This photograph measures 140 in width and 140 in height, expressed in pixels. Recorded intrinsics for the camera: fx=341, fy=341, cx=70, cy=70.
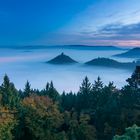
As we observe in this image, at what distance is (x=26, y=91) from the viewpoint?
6656 centimetres

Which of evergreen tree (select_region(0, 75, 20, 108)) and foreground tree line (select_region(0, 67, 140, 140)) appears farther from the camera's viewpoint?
evergreen tree (select_region(0, 75, 20, 108))

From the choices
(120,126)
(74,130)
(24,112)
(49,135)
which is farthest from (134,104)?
(24,112)

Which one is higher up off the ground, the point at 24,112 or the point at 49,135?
the point at 24,112

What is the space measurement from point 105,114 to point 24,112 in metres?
10.5

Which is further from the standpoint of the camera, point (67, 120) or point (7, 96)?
point (7, 96)

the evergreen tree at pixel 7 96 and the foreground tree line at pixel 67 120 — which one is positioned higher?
the evergreen tree at pixel 7 96

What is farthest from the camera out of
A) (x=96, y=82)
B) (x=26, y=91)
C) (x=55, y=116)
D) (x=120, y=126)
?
(x=26, y=91)

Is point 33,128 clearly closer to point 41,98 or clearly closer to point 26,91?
point 41,98

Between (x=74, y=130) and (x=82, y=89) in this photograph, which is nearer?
(x=74, y=130)

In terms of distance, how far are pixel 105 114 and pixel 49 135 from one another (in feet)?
26.6

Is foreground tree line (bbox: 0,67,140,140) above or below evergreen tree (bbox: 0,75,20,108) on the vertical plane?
below

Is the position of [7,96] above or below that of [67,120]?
above

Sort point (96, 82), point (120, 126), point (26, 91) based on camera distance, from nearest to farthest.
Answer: point (120, 126), point (96, 82), point (26, 91)

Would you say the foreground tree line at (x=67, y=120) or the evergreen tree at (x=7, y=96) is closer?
the foreground tree line at (x=67, y=120)
